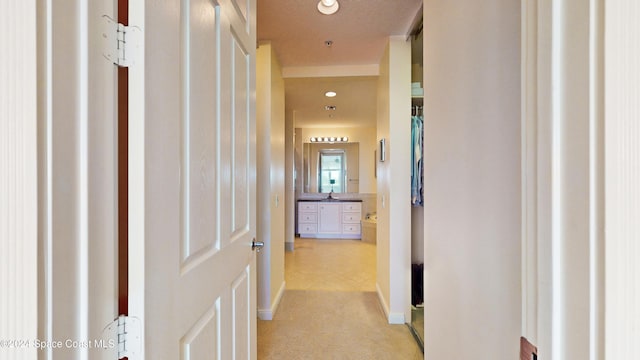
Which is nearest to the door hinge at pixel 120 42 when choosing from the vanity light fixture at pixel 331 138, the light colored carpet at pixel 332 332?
the light colored carpet at pixel 332 332

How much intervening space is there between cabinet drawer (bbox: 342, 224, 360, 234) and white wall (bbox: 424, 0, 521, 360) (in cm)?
454

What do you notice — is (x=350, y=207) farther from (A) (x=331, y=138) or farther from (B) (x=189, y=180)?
(B) (x=189, y=180)

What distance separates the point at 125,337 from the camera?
606 mm

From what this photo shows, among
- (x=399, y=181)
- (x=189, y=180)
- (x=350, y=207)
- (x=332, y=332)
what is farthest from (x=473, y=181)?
(x=350, y=207)

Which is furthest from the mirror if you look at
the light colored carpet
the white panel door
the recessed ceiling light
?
the white panel door

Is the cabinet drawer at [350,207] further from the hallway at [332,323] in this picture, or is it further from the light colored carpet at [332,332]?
the light colored carpet at [332,332]

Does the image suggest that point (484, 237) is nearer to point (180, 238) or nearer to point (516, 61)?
point (516, 61)

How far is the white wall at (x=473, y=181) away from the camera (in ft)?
2.85

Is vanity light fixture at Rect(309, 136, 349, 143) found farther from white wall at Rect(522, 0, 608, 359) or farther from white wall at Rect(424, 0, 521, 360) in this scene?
white wall at Rect(522, 0, 608, 359)

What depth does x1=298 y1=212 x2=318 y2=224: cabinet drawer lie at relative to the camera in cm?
621

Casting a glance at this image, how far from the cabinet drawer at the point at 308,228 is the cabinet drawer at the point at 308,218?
87 millimetres

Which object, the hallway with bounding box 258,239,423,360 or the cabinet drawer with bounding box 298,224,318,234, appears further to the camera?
the cabinet drawer with bounding box 298,224,318,234
